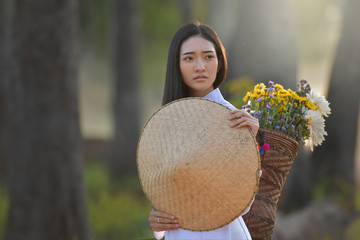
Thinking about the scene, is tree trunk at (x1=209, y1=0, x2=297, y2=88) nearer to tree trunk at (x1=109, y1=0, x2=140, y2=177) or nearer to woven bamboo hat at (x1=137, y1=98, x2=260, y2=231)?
tree trunk at (x1=109, y1=0, x2=140, y2=177)

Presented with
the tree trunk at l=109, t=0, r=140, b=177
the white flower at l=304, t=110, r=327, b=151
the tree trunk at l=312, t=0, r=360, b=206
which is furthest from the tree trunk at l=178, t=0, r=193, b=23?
the white flower at l=304, t=110, r=327, b=151

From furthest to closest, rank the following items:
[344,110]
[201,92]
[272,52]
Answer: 1. [344,110]
2. [272,52]
3. [201,92]

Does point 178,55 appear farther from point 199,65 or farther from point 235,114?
point 235,114

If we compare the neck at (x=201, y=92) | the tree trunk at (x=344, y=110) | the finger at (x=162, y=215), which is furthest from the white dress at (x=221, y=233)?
the tree trunk at (x=344, y=110)

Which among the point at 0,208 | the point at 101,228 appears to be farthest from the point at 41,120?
the point at 0,208

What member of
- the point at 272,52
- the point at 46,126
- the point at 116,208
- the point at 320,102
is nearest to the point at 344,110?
the point at 272,52

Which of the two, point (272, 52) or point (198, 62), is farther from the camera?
point (272, 52)

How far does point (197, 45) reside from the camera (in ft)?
9.70

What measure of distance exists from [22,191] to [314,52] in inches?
672

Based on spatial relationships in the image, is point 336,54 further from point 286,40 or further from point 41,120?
point 41,120

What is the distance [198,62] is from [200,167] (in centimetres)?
65

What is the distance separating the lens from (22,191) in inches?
230

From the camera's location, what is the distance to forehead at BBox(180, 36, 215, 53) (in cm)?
295

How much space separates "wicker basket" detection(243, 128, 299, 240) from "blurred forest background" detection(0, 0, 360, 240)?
280cm
